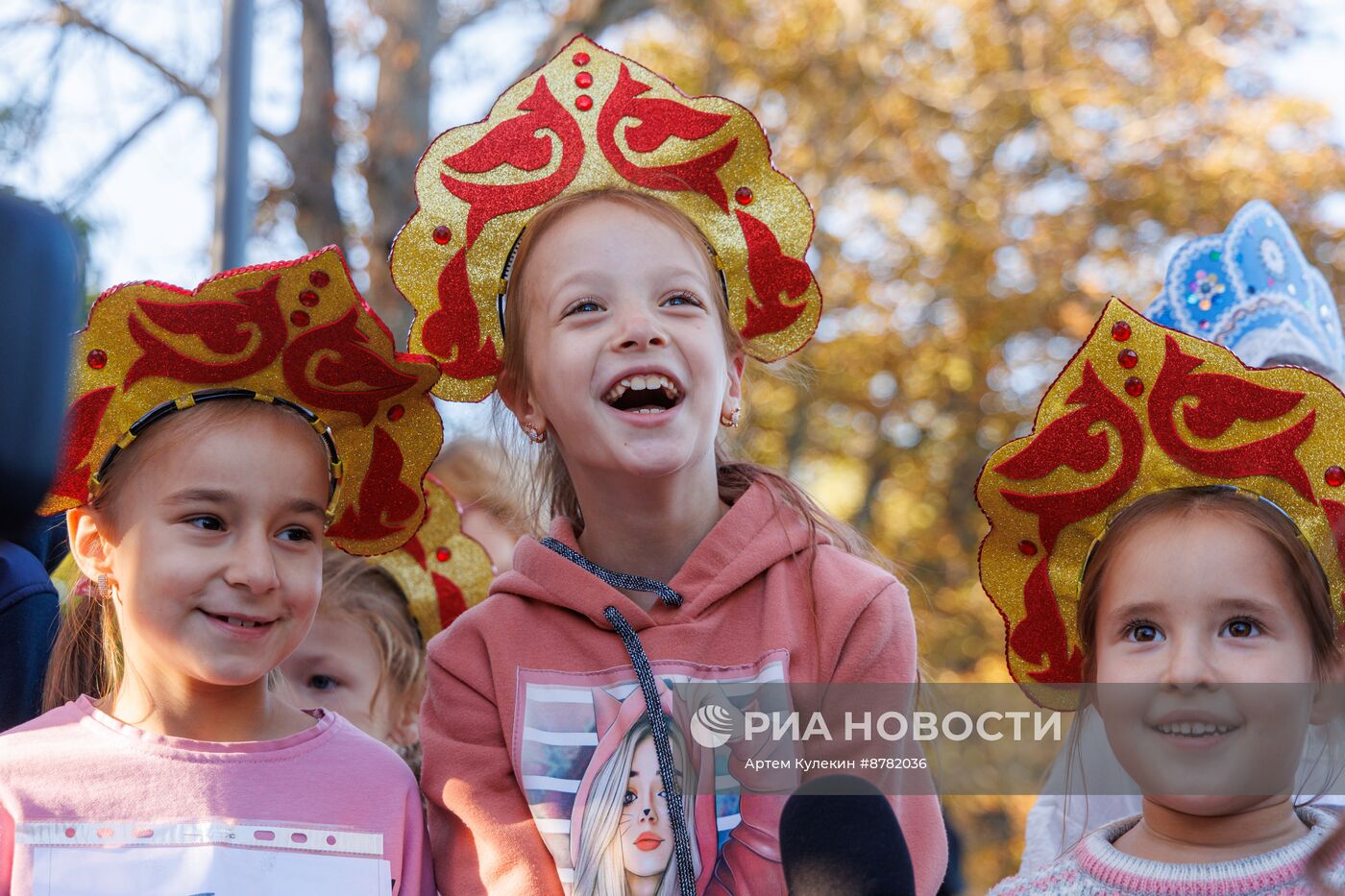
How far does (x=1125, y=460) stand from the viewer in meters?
2.40

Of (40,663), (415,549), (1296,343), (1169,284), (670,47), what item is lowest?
(40,663)

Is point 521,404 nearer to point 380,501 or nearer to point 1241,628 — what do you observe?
point 380,501

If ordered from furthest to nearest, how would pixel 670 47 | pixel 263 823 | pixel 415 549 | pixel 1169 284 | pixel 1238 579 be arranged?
pixel 670 47 → pixel 1169 284 → pixel 415 549 → pixel 263 823 → pixel 1238 579

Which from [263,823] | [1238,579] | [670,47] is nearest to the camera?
[1238,579]

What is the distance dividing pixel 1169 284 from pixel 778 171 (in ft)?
4.70

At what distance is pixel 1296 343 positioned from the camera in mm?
3574

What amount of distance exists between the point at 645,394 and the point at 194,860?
108 centimetres

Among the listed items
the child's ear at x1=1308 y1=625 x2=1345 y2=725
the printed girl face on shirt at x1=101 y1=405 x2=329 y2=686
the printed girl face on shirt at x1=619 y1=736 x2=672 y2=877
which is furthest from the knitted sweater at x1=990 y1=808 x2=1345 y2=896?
the printed girl face on shirt at x1=101 y1=405 x2=329 y2=686

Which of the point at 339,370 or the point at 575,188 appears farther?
the point at 575,188

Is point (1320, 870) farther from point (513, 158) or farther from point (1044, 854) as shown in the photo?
point (513, 158)

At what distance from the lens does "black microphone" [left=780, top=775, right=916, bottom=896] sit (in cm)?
158

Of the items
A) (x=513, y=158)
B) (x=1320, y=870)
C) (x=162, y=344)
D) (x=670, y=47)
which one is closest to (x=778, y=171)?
(x=513, y=158)

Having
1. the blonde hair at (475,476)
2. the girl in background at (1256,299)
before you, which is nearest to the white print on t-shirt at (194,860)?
the blonde hair at (475,476)
